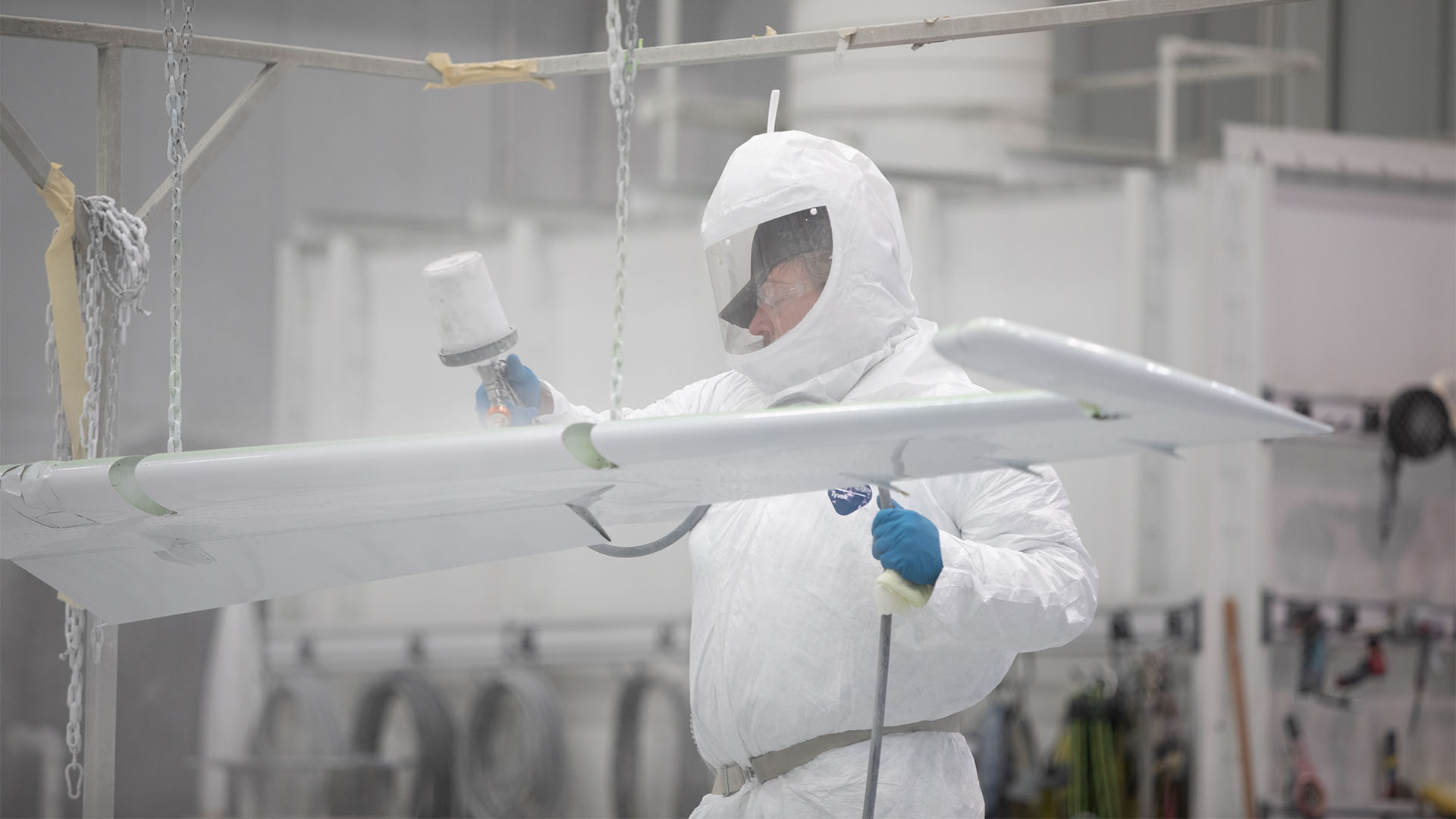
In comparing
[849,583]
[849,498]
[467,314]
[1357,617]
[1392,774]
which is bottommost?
[1392,774]

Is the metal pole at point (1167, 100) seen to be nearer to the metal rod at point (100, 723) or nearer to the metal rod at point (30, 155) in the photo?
the metal rod at point (30, 155)

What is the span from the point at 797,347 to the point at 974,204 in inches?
93.7

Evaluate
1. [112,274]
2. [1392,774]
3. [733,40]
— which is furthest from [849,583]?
[1392,774]

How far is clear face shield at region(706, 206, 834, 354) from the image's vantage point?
1758 mm

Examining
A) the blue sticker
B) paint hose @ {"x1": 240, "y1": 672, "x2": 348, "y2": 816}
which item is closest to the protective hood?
the blue sticker

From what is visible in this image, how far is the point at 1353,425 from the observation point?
3.45 m

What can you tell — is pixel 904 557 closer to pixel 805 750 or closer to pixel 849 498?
pixel 849 498

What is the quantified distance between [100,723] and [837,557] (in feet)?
3.75

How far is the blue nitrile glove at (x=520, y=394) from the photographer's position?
70.5 inches

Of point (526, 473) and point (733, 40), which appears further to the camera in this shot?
point (733, 40)

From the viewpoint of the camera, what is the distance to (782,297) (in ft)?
5.79

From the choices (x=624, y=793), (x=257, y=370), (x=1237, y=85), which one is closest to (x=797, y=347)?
(x=624, y=793)

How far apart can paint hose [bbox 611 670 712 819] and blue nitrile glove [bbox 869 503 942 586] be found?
2836 millimetres

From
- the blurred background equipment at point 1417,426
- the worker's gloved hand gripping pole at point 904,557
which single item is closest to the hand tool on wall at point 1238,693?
the blurred background equipment at point 1417,426
